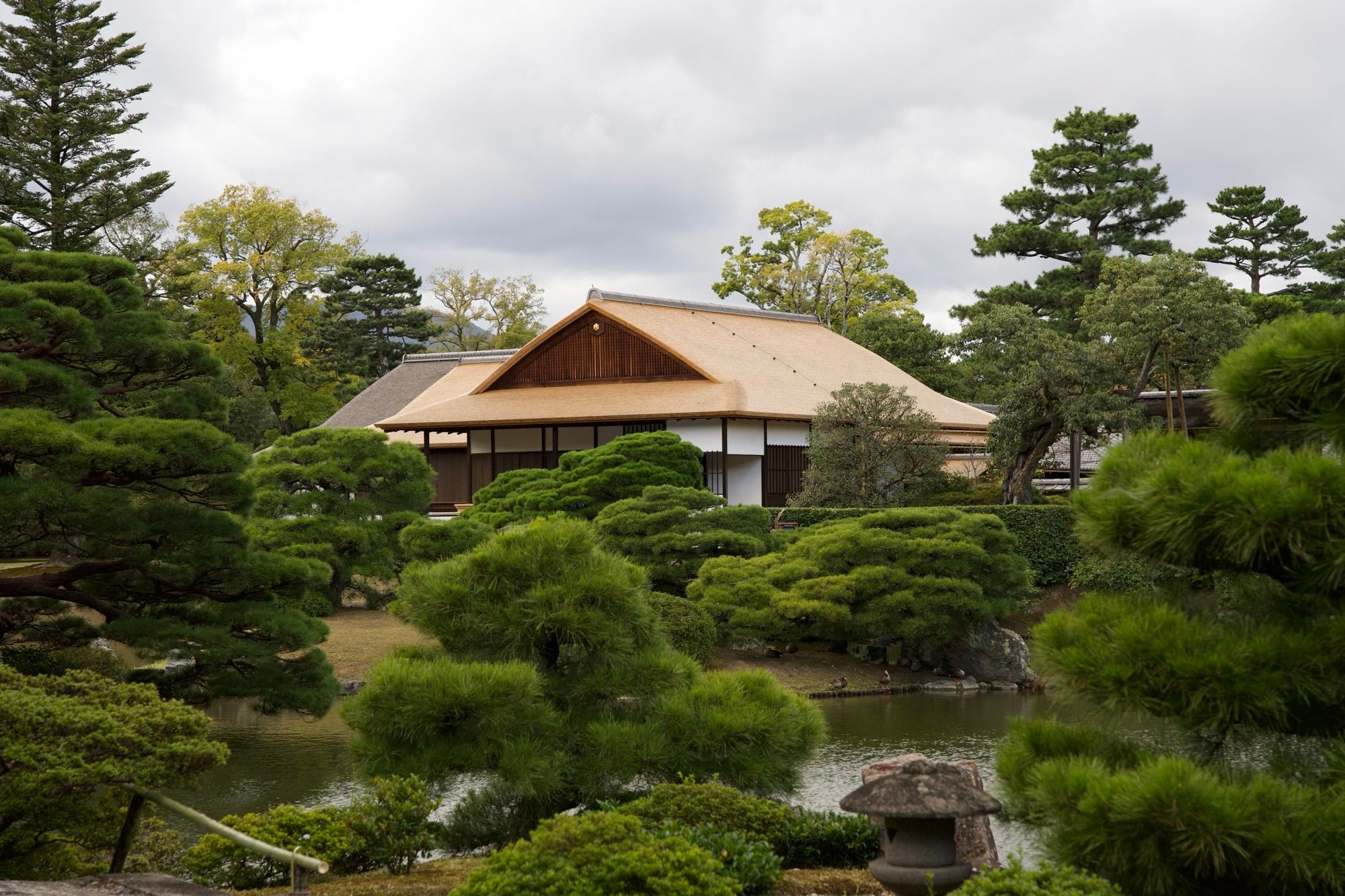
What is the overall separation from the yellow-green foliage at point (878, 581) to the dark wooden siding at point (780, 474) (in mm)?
8051

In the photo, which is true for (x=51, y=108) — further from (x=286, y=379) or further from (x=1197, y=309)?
(x=1197, y=309)

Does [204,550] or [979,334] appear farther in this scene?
[979,334]

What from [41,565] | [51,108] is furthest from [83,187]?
[41,565]

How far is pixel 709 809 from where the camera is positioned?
7.00 m

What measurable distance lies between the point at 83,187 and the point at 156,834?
22980mm

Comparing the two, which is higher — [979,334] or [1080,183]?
[1080,183]

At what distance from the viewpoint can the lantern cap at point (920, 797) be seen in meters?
5.87

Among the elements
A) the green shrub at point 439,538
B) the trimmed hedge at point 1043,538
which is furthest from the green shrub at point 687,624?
the trimmed hedge at point 1043,538

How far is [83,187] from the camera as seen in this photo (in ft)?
90.1

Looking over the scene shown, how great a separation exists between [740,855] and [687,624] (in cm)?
917

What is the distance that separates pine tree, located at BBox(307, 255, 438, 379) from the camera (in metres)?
49.4

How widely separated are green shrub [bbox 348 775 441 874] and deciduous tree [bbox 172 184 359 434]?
32837 millimetres

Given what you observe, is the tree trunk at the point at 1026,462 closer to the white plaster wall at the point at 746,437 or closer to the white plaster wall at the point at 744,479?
the white plaster wall at the point at 746,437

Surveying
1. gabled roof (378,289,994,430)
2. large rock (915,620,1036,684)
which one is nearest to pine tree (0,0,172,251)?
gabled roof (378,289,994,430)
